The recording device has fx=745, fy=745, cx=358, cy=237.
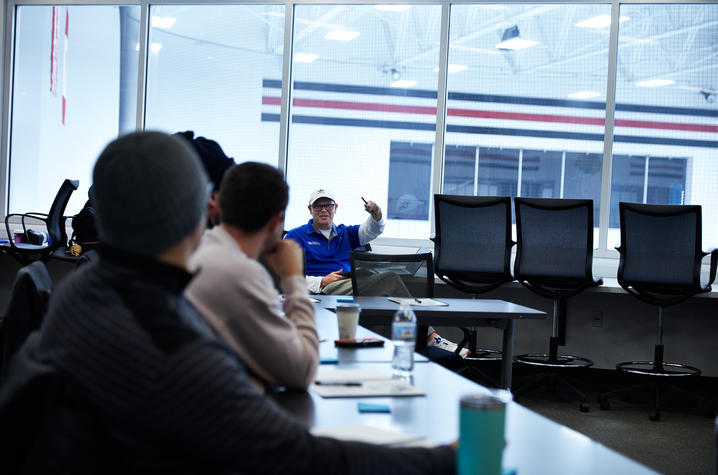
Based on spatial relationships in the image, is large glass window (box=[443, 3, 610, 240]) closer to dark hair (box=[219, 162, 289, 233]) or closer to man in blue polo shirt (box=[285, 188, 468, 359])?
man in blue polo shirt (box=[285, 188, 468, 359])

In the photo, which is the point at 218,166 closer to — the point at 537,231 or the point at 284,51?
the point at 537,231

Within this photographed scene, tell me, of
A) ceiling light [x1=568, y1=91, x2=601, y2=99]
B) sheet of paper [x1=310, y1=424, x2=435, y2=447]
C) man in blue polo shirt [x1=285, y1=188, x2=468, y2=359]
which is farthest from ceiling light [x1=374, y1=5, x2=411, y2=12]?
sheet of paper [x1=310, y1=424, x2=435, y2=447]

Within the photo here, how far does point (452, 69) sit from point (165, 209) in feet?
18.3

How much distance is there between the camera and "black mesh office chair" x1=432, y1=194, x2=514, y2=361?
4.98m

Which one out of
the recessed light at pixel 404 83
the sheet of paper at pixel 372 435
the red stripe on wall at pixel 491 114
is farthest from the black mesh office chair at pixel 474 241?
the sheet of paper at pixel 372 435

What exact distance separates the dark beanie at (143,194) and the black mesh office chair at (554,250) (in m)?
4.07

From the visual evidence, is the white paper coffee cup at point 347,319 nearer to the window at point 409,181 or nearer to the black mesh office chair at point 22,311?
the black mesh office chair at point 22,311

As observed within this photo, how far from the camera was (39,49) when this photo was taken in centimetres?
687

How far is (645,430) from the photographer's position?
4160 millimetres

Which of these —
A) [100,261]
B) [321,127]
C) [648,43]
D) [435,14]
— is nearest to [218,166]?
[100,261]

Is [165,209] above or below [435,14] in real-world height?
below

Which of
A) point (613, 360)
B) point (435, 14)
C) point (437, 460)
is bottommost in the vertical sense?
point (613, 360)

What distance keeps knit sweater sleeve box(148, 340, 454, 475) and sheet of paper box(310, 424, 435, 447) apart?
22 cm

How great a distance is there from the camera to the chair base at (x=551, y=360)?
5.08m
